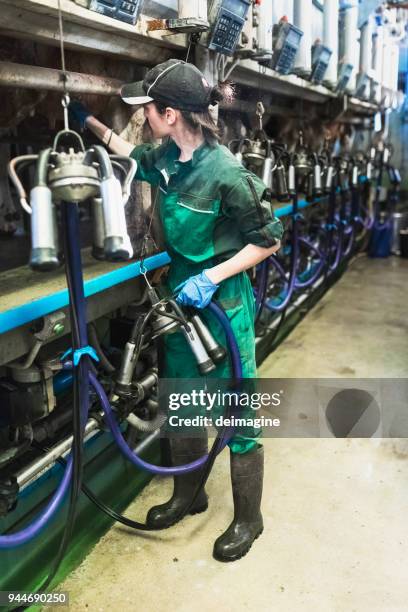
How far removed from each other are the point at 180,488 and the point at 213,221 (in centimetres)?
101

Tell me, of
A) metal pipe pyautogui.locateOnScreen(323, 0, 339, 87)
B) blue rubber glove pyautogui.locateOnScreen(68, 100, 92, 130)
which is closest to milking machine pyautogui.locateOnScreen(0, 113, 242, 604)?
blue rubber glove pyautogui.locateOnScreen(68, 100, 92, 130)

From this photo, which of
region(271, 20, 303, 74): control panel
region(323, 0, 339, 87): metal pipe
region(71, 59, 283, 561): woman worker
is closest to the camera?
region(71, 59, 283, 561): woman worker

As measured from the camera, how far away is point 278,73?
2.96 m

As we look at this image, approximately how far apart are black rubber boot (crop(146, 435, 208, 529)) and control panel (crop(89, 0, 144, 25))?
1373mm

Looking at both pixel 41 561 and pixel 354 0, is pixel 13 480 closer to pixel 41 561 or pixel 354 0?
pixel 41 561

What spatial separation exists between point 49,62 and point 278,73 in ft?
5.12

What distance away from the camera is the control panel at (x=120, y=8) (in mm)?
1469

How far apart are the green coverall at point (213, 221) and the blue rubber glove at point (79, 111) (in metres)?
0.18

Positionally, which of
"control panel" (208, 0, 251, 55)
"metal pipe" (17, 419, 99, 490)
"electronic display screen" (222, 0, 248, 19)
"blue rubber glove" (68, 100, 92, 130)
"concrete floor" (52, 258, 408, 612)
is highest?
"electronic display screen" (222, 0, 248, 19)

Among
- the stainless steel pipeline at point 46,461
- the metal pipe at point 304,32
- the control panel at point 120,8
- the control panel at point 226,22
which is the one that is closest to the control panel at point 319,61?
the metal pipe at point 304,32

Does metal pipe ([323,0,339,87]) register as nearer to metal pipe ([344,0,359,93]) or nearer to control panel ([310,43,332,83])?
control panel ([310,43,332,83])

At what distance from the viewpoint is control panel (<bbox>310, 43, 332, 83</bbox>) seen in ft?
11.6

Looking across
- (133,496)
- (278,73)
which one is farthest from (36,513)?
(278,73)

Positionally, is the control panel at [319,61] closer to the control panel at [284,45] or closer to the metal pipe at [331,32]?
the metal pipe at [331,32]
